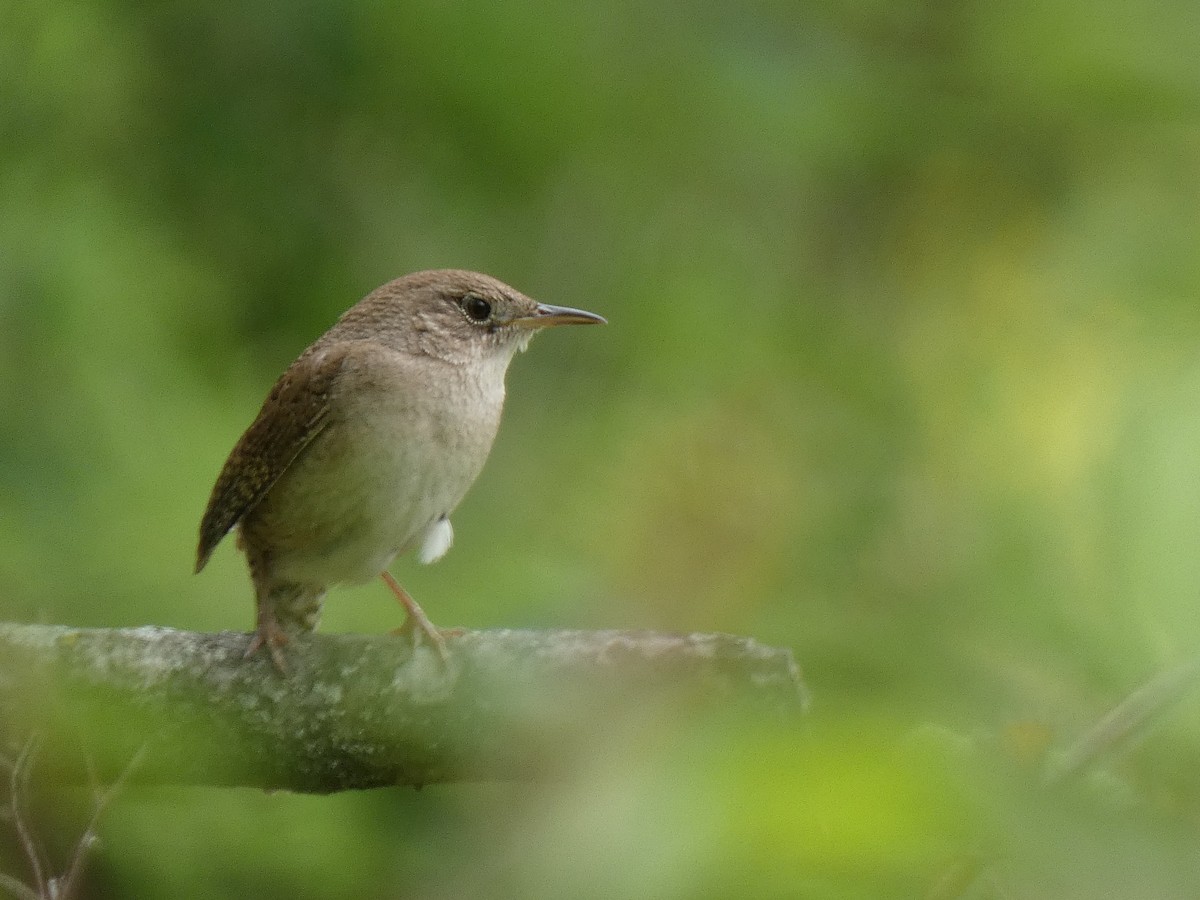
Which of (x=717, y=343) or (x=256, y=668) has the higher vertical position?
(x=717, y=343)

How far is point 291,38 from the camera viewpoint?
4926 millimetres

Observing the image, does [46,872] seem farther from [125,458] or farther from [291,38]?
[291,38]

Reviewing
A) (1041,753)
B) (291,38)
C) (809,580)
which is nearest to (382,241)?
(291,38)

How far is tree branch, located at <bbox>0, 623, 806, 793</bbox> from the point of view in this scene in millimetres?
2102

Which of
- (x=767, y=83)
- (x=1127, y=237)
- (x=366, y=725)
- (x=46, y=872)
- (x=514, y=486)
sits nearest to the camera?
(x=46, y=872)

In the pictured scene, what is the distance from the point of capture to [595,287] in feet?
19.9

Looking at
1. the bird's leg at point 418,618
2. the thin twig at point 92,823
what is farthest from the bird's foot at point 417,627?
the thin twig at point 92,823

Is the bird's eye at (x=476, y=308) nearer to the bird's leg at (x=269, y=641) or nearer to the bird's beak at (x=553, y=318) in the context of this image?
the bird's beak at (x=553, y=318)

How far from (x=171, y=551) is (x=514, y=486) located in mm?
1486

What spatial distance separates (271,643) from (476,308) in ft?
5.05

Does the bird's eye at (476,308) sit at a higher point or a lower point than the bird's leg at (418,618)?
higher

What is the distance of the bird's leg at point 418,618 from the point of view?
2963mm

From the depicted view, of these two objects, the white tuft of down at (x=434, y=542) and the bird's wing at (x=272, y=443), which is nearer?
the bird's wing at (x=272, y=443)

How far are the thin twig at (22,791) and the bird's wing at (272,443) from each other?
148 centimetres
